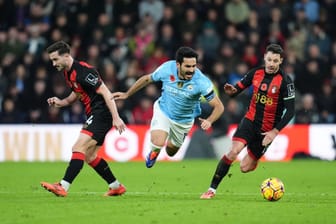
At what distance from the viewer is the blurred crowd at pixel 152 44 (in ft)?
71.0

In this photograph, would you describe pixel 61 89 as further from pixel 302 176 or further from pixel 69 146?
pixel 302 176

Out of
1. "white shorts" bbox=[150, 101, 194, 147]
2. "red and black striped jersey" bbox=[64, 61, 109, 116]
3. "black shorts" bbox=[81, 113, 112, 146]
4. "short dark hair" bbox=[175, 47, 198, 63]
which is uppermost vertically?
"short dark hair" bbox=[175, 47, 198, 63]

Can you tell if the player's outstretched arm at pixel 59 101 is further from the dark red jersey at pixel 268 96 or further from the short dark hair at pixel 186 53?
the dark red jersey at pixel 268 96

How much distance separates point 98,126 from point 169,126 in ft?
5.68

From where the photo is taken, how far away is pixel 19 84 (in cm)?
2183

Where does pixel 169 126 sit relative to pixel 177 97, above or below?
below

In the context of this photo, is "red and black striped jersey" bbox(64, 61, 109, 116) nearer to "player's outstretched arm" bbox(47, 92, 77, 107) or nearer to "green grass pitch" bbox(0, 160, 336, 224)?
"player's outstretched arm" bbox(47, 92, 77, 107)

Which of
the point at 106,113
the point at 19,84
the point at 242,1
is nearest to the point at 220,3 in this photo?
the point at 242,1

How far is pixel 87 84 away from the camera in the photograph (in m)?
11.8

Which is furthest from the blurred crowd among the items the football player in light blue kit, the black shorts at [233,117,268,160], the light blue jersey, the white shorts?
the black shorts at [233,117,268,160]

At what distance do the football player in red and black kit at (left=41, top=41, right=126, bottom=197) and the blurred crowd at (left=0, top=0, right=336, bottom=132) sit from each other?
9047 mm

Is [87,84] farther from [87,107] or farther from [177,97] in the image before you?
[177,97]

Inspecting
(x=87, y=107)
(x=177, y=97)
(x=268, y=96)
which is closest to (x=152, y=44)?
(x=177, y=97)

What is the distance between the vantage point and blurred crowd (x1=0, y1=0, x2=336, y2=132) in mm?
21641
